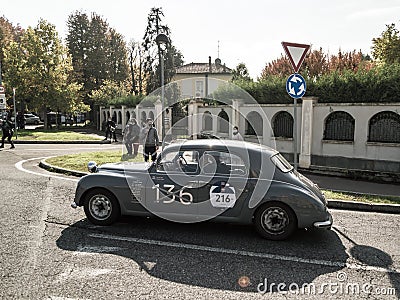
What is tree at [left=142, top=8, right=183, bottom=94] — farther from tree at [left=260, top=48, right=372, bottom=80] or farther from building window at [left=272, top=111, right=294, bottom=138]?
building window at [left=272, top=111, right=294, bottom=138]

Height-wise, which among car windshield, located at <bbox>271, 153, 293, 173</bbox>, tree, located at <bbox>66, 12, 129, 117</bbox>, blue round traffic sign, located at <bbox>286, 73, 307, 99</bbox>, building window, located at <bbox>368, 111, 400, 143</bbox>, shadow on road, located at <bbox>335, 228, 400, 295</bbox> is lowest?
shadow on road, located at <bbox>335, 228, 400, 295</bbox>

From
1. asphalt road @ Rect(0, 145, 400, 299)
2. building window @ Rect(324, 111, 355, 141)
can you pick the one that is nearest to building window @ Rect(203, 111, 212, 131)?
building window @ Rect(324, 111, 355, 141)

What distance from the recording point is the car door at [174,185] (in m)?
5.37

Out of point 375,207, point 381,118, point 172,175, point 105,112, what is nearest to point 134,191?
point 172,175

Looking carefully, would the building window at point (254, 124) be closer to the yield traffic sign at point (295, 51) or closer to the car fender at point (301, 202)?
A: the yield traffic sign at point (295, 51)

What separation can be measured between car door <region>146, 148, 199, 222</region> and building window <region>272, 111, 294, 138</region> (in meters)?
7.71

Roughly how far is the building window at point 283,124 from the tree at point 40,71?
2390 cm

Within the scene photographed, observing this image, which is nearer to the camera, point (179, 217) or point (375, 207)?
point (179, 217)

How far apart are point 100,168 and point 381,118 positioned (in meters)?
8.52

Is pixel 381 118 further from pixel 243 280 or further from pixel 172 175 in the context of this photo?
pixel 243 280

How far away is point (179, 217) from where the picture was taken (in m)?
5.48

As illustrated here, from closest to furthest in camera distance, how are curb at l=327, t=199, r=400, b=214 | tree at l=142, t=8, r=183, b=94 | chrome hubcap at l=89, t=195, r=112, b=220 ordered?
1. chrome hubcap at l=89, t=195, r=112, b=220
2. curb at l=327, t=199, r=400, b=214
3. tree at l=142, t=8, r=183, b=94

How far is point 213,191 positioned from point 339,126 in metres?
7.48

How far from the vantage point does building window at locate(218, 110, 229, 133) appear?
49.7 ft
